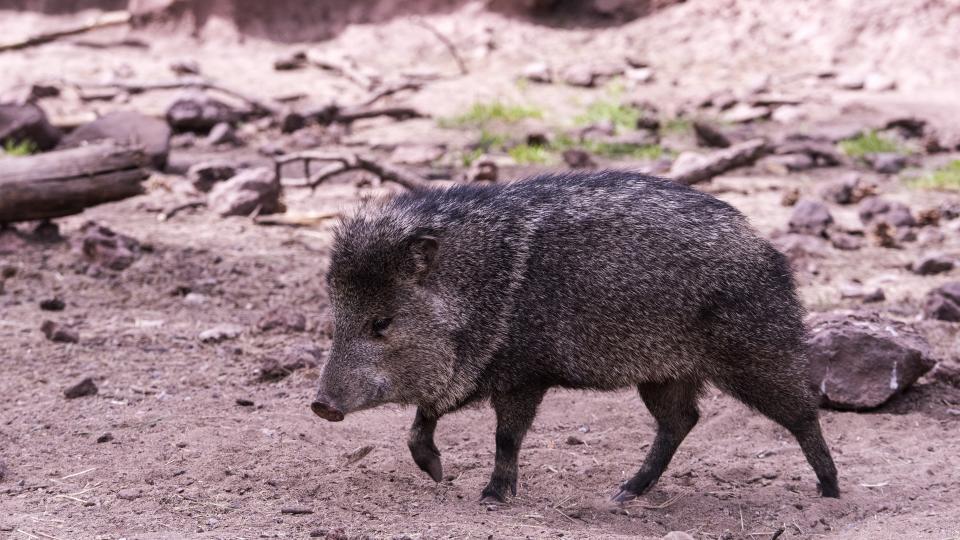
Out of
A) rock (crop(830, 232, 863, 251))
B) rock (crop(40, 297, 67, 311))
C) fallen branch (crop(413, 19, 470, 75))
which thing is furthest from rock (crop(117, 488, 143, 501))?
fallen branch (crop(413, 19, 470, 75))

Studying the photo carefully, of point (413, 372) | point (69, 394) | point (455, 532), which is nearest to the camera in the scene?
point (455, 532)

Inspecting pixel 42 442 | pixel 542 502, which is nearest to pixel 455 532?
pixel 542 502

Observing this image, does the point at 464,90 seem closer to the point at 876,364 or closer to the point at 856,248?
the point at 856,248

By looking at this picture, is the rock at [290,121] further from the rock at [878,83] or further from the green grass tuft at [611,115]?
the rock at [878,83]

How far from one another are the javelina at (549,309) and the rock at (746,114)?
22.5 feet

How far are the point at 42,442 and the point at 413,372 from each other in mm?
1418

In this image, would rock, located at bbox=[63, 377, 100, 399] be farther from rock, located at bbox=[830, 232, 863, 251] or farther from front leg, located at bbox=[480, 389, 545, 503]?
rock, located at bbox=[830, 232, 863, 251]

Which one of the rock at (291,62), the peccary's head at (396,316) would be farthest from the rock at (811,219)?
the rock at (291,62)

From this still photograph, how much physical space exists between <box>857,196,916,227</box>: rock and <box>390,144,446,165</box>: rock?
3153mm

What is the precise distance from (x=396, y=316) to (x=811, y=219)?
13.9 ft

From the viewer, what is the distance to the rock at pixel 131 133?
339 inches

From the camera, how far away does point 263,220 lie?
291 inches

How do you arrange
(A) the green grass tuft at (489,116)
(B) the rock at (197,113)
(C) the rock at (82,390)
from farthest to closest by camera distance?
(A) the green grass tuft at (489,116), (B) the rock at (197,113), (C) the rock at (82,390)

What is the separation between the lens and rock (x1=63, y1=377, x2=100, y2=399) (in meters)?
4.69
